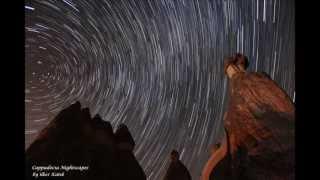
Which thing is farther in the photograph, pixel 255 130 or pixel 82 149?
pixel 255 130

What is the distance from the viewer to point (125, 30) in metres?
4.24

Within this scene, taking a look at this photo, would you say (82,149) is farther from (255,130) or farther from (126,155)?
(255,130)

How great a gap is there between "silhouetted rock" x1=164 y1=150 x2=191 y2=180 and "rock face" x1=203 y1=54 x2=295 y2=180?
0.57 feet

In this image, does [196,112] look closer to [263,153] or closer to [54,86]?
[263,153]

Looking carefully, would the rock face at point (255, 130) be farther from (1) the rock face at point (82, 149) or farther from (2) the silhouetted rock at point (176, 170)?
(1) the rock face at point (82, 149)

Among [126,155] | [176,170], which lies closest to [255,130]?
[176,170]

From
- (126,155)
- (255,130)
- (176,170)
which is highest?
(255,130)

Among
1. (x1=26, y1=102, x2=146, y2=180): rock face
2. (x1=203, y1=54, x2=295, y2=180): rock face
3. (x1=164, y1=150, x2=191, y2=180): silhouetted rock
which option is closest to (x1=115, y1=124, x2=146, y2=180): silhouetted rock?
(x1=26, y1=102, x2=146, y2=180): rock face

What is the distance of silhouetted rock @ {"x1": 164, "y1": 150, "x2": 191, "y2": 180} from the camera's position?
4.21 meters

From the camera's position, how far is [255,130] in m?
4.32

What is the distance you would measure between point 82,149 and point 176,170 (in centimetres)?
64
